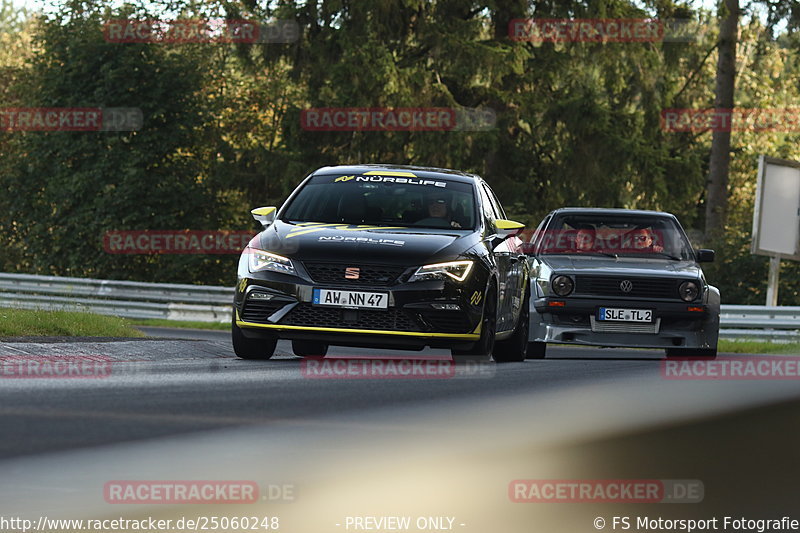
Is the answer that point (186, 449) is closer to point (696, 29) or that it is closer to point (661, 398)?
point (661, 398)

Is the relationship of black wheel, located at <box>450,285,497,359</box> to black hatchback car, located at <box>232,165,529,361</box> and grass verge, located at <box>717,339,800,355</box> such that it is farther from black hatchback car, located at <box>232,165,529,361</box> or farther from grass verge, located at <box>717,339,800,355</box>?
grass verge, located at <box>717,339,800,355</box>

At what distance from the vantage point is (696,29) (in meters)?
39.8

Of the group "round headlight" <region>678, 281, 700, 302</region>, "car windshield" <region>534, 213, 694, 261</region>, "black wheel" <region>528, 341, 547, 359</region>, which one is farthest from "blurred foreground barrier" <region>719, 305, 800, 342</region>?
"black wheel" <region>528, 341, 547, 359</region>

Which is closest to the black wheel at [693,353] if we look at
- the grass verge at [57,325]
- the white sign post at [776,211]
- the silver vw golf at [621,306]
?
the silver vw golf at [621,306]

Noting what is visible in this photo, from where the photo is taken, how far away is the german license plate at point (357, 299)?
40.9 ft

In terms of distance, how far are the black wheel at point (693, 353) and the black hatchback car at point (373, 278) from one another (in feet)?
13.9

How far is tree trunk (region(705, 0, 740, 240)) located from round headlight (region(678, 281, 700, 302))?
22.1 metres

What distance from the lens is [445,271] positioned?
1260 cm

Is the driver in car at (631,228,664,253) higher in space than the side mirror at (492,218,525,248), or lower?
lower

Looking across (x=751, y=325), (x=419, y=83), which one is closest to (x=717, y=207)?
(x=419, y=83)

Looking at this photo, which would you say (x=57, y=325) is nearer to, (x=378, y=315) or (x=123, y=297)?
(x=378, y=315)

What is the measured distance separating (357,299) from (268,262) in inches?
35.5

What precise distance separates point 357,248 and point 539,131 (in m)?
26.6

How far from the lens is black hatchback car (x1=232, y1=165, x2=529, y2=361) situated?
41.0 feet
